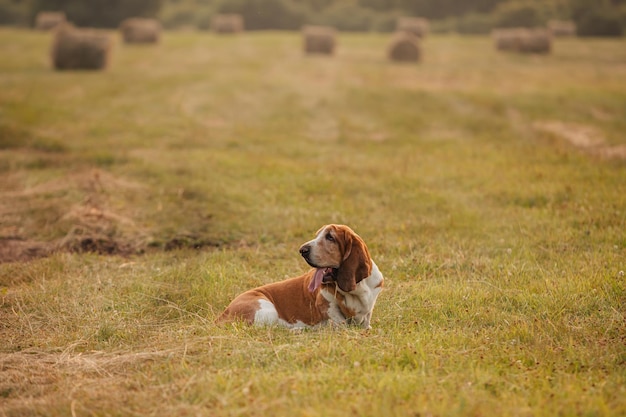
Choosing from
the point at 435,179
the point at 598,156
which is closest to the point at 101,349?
the point at 435,179

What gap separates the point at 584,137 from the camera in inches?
665

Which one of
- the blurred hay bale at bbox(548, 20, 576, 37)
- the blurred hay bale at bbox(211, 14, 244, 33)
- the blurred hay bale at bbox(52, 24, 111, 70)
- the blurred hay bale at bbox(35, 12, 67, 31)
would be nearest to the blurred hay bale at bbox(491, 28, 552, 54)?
the blurred hay bale at bbox(548, 20, 576, 37)

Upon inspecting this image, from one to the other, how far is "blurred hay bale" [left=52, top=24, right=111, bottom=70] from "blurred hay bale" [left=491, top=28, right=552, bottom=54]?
17233 mm

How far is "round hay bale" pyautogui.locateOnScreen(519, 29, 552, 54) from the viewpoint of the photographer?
3250 centimetres

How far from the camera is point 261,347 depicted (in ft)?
20.2

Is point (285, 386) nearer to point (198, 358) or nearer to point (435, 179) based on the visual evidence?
point (198, 358)

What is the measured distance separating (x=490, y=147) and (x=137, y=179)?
24.0 feet

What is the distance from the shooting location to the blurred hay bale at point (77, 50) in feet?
82.9

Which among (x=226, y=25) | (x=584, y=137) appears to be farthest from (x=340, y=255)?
(x=226, y=25)

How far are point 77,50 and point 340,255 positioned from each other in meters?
21.2

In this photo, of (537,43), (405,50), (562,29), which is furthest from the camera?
(562,29)

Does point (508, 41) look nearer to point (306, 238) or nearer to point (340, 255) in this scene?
point (306, 238)

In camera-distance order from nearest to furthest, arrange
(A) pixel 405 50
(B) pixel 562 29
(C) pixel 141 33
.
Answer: (A) pixel 405 50, (C) pixel 141 33, (B) pixel 562 29

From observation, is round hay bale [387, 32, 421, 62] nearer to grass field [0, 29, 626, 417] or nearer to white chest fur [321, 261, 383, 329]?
grass field [0, 29, 626, 417]
